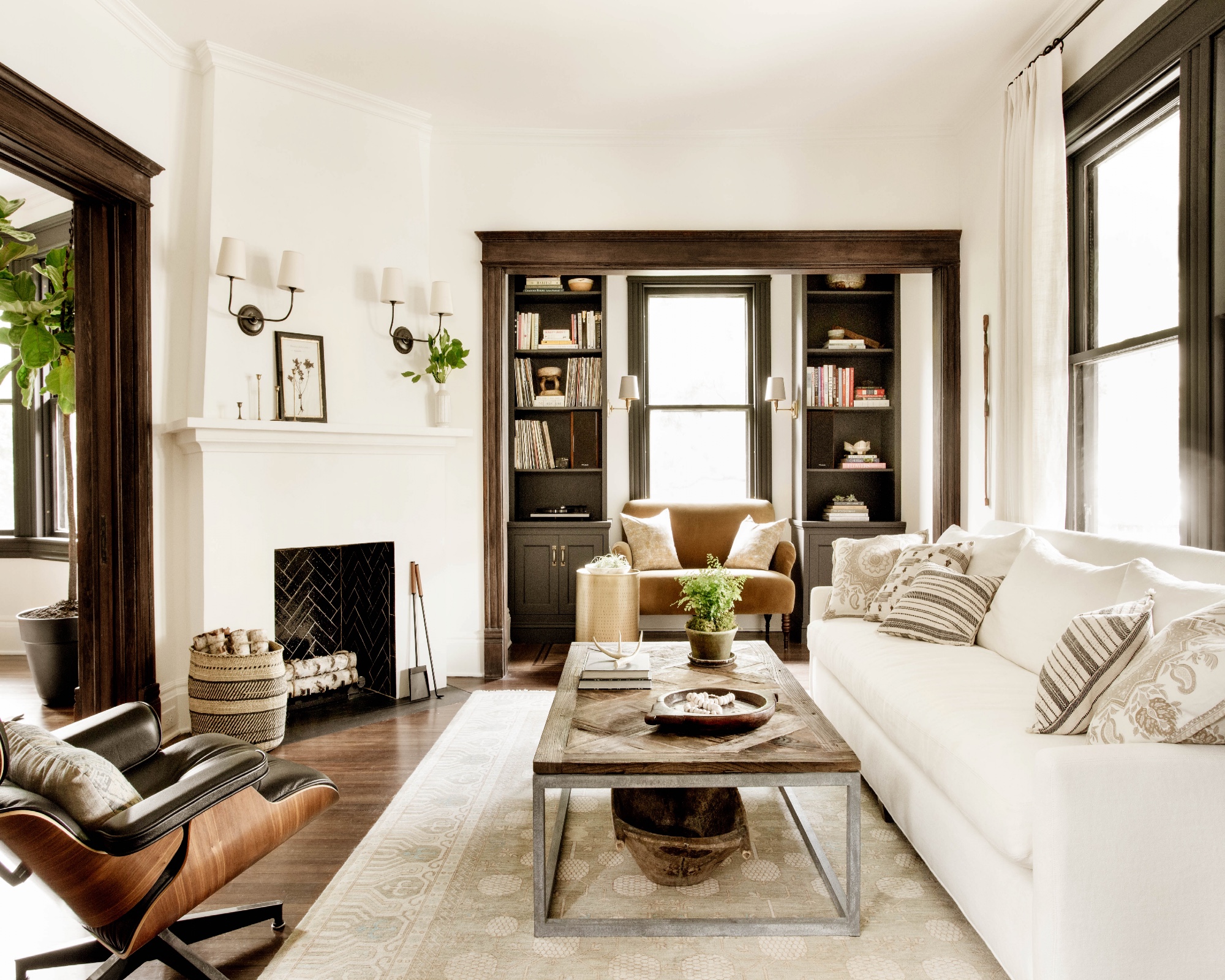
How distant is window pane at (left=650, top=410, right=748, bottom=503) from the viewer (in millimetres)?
5953

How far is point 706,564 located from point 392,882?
3.67 m

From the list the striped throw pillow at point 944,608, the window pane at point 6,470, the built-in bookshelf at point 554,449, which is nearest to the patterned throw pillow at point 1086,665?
the striped throw pillow at point 944,608

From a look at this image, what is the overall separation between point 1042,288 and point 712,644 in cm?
212

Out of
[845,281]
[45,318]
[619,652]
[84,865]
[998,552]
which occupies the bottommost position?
[84,865]

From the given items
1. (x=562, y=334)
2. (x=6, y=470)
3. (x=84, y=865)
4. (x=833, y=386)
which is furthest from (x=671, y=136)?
(x=6, y=470)

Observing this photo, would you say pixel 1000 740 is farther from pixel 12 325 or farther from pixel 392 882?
pixel 12 325

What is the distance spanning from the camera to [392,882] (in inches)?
85.8

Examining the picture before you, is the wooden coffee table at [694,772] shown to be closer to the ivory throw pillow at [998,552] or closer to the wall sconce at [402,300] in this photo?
Answer: the ivory throw pillow at [998,552]

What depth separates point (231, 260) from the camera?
347 centimetres

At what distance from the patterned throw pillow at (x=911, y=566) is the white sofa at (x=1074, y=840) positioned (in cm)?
104

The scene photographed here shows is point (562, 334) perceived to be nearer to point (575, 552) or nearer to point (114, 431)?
point (575, 552)

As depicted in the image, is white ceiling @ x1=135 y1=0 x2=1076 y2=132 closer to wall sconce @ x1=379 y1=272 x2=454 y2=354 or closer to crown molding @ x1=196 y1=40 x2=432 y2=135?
crown molding @ x1=196 y1=40 x2=432 y2=135

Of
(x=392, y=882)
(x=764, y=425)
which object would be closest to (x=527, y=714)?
(x=392, y=882)

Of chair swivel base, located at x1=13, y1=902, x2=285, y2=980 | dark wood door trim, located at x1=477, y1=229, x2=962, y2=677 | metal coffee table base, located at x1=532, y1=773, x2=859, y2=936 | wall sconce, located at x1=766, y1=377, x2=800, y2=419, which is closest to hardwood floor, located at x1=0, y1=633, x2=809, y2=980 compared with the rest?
chair swivel base, located at x1=13, y1=902, x2=285, y2=980
